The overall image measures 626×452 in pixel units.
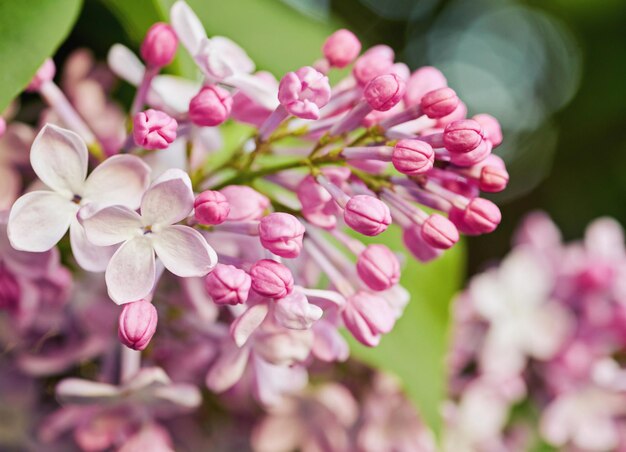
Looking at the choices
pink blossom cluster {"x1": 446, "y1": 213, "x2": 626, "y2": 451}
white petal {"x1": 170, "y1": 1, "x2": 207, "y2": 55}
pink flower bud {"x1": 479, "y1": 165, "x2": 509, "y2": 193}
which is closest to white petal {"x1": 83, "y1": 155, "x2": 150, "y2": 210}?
white petal {"x1": 170, "y1": 1, "x2": 207, "y2": 55}

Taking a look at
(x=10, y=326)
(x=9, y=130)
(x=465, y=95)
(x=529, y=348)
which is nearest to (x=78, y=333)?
(x=10, y=326)

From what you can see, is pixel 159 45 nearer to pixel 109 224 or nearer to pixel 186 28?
pixel 186 28

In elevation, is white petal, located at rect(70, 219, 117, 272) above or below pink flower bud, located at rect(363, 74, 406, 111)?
below

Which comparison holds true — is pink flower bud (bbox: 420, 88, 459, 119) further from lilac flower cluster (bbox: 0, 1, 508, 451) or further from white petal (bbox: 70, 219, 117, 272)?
white petal (bbox: 70, 219, 117, 272)

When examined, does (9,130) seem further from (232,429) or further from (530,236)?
(530,236)

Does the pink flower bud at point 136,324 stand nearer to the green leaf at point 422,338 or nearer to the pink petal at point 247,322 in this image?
the pink petal at point 247,322

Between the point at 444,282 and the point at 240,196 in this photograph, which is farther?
the point at 444,282

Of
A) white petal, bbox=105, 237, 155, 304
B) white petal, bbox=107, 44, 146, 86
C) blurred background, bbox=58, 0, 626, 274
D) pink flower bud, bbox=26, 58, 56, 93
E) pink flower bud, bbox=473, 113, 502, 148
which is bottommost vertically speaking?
blurred background, bbox=58, 0, 626, 274
